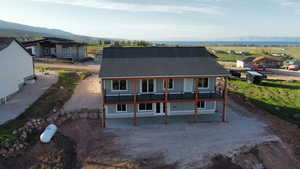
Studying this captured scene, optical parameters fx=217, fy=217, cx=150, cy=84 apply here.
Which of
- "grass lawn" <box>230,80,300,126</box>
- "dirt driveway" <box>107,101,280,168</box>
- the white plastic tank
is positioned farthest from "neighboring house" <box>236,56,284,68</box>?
the white plastic tank

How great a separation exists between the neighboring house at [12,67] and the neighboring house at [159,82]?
446 inches

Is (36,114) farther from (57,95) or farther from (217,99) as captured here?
(217,99)

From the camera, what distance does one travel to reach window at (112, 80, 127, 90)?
19255mm

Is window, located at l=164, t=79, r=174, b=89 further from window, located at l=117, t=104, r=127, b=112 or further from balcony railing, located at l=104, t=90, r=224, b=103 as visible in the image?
window, located at l=117, t=104, r=127, b=112

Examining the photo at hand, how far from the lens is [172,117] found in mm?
20141

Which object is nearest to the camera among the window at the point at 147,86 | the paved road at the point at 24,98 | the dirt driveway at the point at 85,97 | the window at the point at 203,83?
the paved road at the point at 24,98

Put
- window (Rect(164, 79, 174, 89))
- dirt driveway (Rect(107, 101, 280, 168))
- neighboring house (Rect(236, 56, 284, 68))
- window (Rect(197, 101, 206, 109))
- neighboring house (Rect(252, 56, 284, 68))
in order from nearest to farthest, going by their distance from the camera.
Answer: dirt driveway (Rect(107, 101, 280, 168))
window (Rect(164, 79, 174, 89))
window (Rect(197, 101, 206, 109))
neighboring house (Rect(236, 56, 284, 68))
neighboring house (Rect(252, 56, 284, 68))

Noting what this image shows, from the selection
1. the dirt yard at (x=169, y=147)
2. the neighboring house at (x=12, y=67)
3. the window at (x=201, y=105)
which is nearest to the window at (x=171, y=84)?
the window at (x=201, y=105)

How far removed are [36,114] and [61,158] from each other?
23.4 ft

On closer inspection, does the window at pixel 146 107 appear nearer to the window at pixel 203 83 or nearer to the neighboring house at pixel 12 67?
the window at pixel 203 83

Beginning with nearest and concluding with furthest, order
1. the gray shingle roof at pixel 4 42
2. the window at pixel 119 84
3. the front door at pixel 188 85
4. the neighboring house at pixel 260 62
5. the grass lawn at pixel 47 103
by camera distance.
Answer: the grass lawn at pixel 47 103 < the window at pixel 119 84 < the front door at pixel 188 85 < the gray shingle roof at pixel 4 42 < the neighboring house at pixel 260 62

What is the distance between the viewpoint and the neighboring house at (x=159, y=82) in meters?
18.0

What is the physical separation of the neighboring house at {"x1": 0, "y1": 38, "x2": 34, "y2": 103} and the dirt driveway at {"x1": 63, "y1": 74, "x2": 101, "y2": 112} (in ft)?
21.6

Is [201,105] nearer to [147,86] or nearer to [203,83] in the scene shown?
[203,83]
